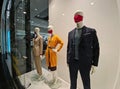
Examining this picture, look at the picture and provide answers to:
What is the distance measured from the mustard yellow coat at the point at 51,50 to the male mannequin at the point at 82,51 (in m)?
0.59

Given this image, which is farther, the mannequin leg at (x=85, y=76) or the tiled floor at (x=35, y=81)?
the tiled floor at (x=35, y=81)

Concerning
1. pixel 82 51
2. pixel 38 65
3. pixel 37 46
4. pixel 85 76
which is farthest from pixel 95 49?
pixel 38 65

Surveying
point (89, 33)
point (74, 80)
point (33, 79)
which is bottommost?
point (33, 79)

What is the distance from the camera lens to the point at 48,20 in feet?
10.8

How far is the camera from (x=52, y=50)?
10.1 feet

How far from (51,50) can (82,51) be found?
2.96ft

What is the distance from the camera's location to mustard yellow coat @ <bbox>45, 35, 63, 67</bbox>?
9.87ft

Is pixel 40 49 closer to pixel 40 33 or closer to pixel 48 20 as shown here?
pixel 40 33

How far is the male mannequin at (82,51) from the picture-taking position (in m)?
2.21

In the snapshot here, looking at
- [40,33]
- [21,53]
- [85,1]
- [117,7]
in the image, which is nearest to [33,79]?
[21,53]

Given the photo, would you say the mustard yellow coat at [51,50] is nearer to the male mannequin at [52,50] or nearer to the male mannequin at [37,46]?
the male mannequin at [52,50]

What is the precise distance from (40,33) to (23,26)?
1.17 ft

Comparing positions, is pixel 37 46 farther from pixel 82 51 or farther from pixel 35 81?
pixel 82 51

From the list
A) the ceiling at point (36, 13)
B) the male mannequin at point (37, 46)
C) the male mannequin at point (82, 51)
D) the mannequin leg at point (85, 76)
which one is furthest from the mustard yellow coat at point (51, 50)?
the mannequin leg at point (85, 76)
